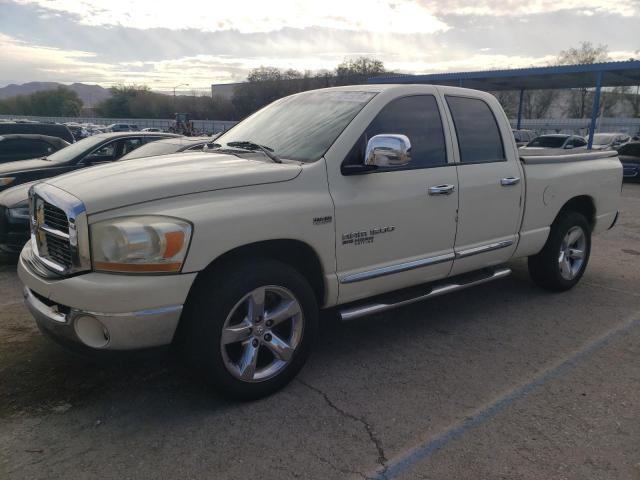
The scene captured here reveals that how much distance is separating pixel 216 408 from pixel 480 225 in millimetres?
2526

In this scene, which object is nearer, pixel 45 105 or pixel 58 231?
pixel 58 231

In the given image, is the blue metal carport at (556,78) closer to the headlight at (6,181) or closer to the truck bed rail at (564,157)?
the truck bed rail at (564,157)

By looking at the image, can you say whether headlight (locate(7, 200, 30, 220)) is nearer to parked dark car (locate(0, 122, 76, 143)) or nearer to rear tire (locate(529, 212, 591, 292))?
rear tire (locate(529, 212, 591, 292))

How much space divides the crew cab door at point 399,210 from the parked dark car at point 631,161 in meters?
15.1

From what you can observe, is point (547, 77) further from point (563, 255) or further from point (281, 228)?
point (281, 228)

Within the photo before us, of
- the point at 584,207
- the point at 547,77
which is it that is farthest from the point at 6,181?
the point at 547,77

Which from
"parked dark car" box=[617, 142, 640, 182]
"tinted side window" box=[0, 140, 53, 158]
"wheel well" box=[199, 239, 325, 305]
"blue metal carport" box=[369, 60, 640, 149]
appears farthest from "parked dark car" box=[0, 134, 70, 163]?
"blue metal carport" box=[369, 60, 640, 149]

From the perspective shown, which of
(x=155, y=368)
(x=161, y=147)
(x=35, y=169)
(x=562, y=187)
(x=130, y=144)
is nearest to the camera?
(x=155, y=368)

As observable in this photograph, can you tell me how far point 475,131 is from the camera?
4512mm

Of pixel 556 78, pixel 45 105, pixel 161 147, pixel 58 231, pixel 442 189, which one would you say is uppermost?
pixel 45 105

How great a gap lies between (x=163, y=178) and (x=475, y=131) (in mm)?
2666

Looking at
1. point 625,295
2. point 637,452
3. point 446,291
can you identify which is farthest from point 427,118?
point 625,295

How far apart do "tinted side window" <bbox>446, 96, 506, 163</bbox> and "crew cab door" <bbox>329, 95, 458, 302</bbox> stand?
20cm

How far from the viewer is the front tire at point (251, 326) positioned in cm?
297
